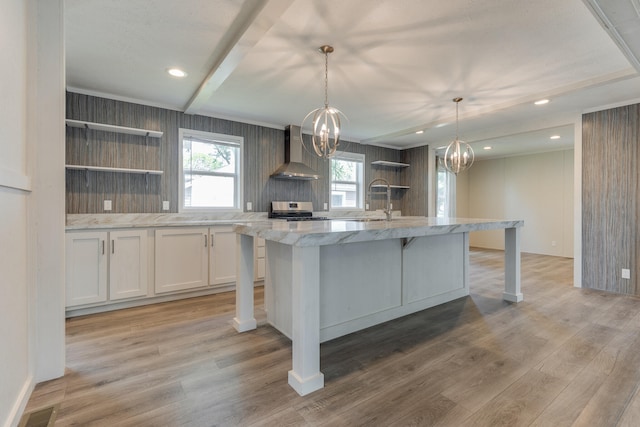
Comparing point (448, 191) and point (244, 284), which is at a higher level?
point (448, 191)

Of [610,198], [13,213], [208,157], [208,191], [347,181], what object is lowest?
[13,213]

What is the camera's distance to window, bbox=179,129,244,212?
402cm

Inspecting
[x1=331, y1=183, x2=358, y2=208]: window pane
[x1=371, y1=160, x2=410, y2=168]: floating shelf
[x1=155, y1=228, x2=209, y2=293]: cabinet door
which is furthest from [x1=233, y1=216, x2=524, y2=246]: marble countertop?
[x1=371, y1=160, x2=410, y2=168]: floating shelf

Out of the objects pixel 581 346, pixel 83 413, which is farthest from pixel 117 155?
pixel 581 346

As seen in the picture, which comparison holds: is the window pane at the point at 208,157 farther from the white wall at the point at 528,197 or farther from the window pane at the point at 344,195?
the white wall at the point at 528,197

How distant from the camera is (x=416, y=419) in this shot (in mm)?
1508

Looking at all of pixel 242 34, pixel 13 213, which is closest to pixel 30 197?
pixel 13 213

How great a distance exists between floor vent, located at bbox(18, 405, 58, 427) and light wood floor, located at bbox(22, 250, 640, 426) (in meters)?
0.04

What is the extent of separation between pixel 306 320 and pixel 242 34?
1.99 meters

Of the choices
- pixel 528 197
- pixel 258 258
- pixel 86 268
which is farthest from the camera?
pixel 528 197

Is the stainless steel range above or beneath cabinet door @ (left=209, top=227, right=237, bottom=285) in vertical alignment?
above

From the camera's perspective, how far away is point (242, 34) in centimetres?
216

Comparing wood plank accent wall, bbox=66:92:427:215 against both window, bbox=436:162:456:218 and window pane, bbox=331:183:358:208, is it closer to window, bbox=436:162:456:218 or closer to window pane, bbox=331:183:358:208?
window pane, bbox=331:183:358:208

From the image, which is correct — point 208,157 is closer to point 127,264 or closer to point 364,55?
point 127,264
